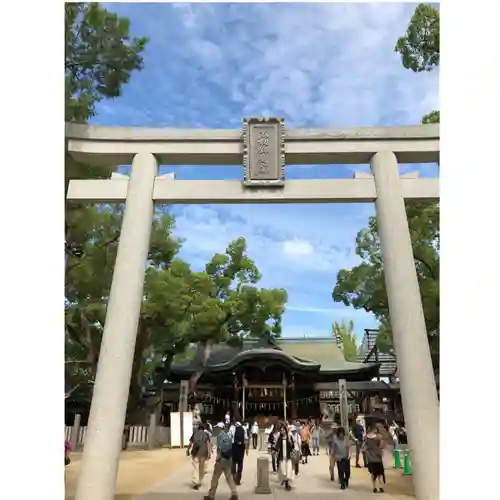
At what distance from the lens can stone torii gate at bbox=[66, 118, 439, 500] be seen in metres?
5.46

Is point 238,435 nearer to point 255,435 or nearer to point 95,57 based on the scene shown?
point 95,57

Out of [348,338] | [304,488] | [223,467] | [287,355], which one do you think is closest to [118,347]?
[223,467]

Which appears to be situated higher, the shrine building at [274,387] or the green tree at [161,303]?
the green tree at [161,303]

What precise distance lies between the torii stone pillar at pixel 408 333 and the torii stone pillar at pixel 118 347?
238 centimetres

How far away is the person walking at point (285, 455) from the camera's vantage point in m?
7.14

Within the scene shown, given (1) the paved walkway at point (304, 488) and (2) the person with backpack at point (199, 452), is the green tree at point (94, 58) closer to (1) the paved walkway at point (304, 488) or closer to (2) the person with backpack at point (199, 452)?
(2) the person with backpack at point (199, 452)

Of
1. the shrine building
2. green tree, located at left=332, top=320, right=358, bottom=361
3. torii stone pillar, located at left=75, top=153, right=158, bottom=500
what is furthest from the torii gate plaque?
green tree, located at left=332, top=320, right=358, bottom=361

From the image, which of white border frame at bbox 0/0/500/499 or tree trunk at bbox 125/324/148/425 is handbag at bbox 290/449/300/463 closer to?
white border frame at bbox 0/0/500/499

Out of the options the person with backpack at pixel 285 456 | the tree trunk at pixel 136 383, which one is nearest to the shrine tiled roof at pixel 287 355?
the tree trunk at pixel 136 383

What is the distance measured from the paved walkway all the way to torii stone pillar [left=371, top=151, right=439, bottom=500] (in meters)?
0.97

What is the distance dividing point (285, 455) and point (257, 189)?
333cm

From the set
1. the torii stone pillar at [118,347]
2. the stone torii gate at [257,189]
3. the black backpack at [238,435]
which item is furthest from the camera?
the black backpack at [238,435]

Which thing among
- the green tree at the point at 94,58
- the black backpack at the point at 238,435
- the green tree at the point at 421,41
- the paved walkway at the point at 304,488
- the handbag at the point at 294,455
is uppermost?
the green tree at the point at 421,41
